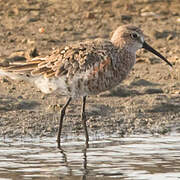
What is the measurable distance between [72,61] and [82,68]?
0.19 m

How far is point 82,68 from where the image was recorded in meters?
10.1

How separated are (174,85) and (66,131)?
2.80m

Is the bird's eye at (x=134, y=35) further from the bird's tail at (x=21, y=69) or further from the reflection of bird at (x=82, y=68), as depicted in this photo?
the bird's tail at (x=21, y=69)

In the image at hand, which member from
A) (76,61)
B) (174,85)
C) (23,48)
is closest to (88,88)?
(76,61)

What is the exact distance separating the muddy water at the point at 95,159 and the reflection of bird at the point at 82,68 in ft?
1.54

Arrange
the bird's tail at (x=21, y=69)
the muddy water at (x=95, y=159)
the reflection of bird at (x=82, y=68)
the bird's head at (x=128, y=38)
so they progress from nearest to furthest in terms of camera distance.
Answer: the muddy water at (x=95, y=159) → the reflection of bird at (x=82, y=68) → the bird's tail at (x=21, y=69) → the bird's head at (x=128, y=38)

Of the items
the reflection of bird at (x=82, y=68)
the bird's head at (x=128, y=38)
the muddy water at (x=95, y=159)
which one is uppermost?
the bird's head at (x=128, y=38)

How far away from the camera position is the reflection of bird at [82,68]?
1009 cm

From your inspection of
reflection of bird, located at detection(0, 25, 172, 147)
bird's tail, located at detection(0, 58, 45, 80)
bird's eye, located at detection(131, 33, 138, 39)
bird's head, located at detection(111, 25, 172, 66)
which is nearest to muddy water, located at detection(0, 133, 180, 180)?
reflection of bird, located at detection(0, 25, 172, 147)

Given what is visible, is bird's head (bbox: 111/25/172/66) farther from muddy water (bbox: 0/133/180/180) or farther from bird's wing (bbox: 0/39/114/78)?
muddy water (bbox: 0/133/180/180)

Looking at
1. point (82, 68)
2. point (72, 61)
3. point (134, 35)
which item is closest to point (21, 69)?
point (72, 61)

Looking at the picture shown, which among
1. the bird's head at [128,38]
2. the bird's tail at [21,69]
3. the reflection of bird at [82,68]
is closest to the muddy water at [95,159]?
the reflection of bird at [82,68]

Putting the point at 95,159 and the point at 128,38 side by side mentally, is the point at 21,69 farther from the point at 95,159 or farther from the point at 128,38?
the point at 95,159

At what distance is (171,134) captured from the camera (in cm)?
1088
